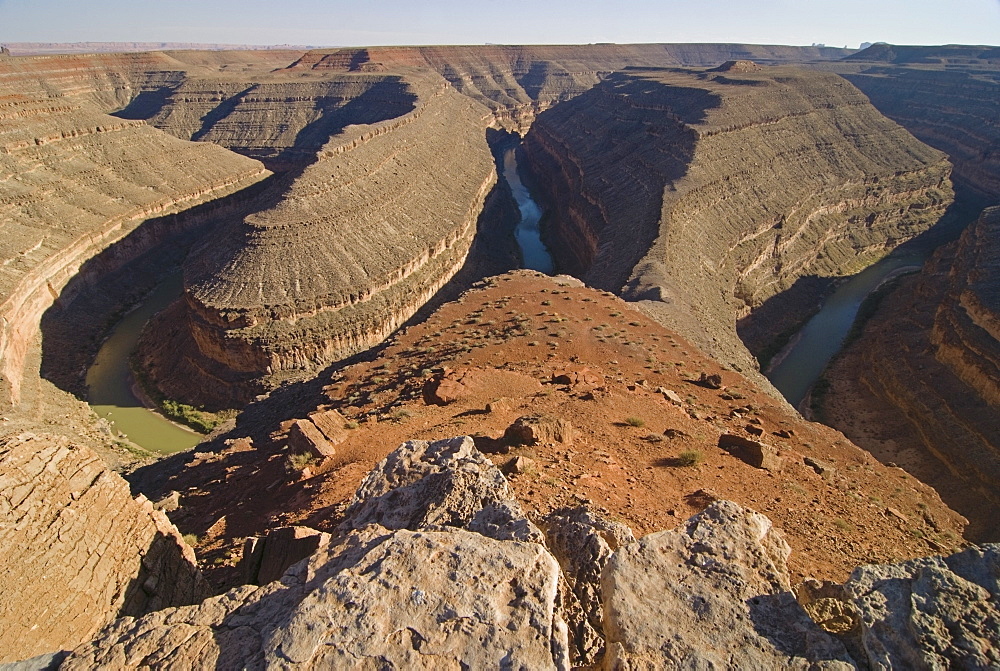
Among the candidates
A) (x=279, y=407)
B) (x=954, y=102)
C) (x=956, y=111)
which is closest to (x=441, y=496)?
(x=279, y=407)

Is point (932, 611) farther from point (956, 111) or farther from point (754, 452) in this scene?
point (956, 111)

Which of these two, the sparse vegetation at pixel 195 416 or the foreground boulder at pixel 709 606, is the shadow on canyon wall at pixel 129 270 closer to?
the sparse vegetation at pixel 195 416

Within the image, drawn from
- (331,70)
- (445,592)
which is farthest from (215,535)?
(331,70)

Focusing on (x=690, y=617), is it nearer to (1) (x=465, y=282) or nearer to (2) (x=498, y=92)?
(1) (x=465, y=282)

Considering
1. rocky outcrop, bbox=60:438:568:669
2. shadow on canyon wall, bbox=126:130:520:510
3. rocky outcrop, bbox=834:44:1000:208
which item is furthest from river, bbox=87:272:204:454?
rocky outcrop, bbox=834:44:1000:208

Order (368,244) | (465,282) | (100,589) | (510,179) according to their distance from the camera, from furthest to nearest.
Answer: (510,179), (465,282), (368,244), (100,589)

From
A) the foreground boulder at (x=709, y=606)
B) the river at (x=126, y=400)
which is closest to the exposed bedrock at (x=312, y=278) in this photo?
the river at (x=126, y=400)
